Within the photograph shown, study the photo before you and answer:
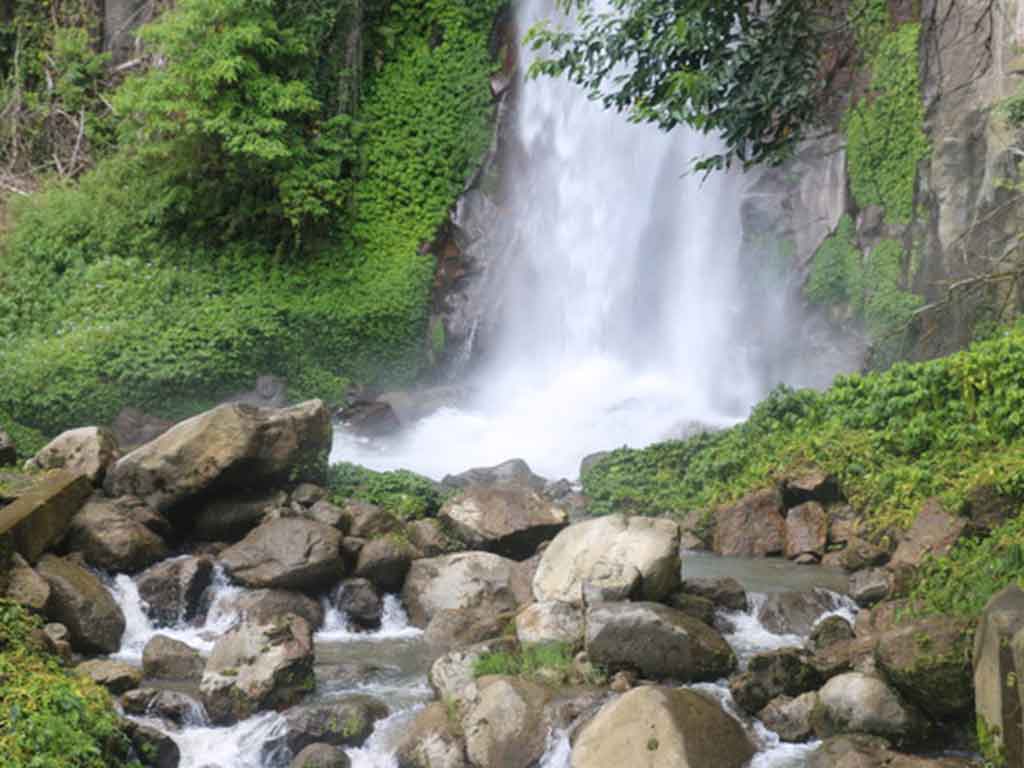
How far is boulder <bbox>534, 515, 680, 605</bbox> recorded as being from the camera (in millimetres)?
8391

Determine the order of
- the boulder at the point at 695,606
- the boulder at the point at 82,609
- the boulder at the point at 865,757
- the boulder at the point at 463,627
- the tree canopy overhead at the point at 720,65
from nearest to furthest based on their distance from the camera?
the boulder at the point at 865,757 < the tree canopy overhead at the point at 720,65 < the boulder at the point at 82,609 < the boulder at the point at 695,606 < the boulder at the point at 463,627

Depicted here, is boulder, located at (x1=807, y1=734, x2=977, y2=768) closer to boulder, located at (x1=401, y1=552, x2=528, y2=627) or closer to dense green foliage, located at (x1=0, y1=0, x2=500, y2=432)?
boulder, located at (x1=401, y1=552, x2=528, y2=627)

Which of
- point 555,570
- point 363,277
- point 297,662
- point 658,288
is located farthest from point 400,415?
point 297,662

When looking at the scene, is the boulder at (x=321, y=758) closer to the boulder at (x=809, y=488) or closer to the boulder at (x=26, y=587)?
the boulder at (x=26, y=587)

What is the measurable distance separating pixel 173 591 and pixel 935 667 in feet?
20.6

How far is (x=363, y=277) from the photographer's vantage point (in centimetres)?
1992

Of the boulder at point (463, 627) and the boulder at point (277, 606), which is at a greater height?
the boulder at point (277, 606)

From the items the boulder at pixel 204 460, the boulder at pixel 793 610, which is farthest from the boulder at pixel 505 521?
the boulder at pixel 793 610

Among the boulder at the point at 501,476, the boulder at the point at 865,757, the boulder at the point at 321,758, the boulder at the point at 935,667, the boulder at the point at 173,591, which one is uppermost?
the boulder at the point at 501,476

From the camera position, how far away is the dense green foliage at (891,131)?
665 inches

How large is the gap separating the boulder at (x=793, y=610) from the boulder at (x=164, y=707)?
458 centimetres

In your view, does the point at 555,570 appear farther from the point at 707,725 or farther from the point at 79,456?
the point at 79,456

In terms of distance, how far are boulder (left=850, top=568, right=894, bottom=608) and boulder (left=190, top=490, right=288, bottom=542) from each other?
565 centimetres

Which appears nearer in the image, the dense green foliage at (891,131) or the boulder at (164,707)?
the boulder at (164,707)
